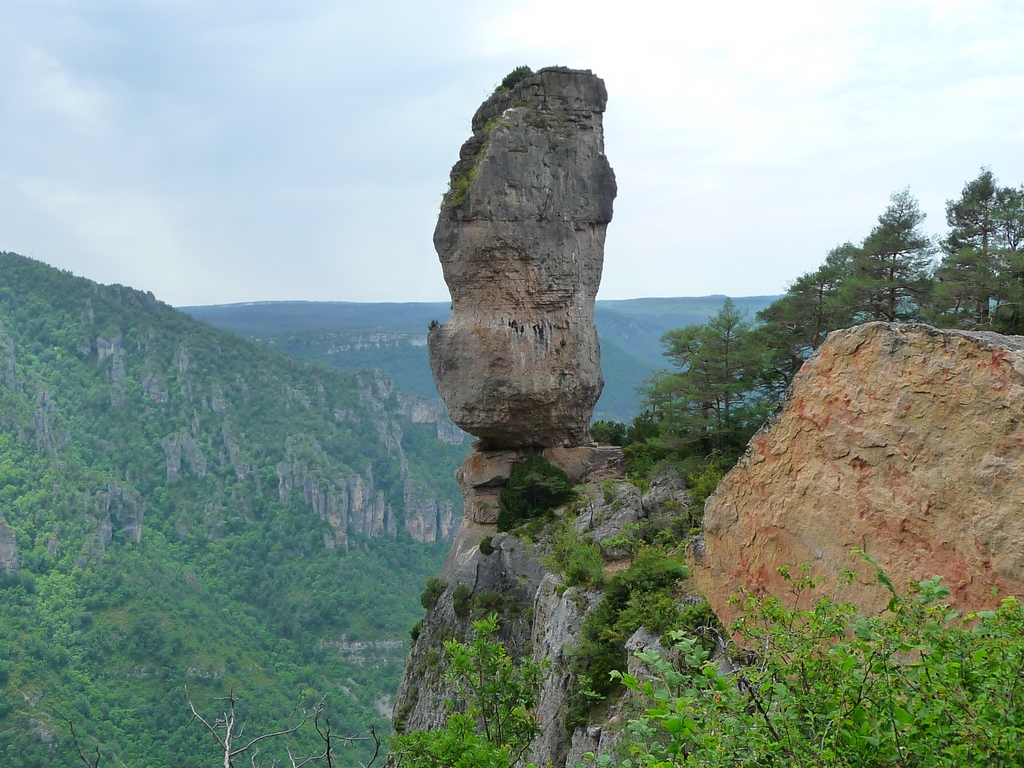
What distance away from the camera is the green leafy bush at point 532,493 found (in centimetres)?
2789

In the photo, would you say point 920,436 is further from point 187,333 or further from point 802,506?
point 187,333

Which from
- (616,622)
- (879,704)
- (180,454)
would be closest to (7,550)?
(180,454)

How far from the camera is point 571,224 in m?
29.1

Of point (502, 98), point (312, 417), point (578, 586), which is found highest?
point (502, 98)

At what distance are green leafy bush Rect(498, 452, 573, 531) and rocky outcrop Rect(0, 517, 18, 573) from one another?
187 feet

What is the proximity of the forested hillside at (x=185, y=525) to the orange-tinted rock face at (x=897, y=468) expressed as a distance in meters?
44.5

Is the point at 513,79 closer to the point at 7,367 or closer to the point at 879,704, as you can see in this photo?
the point at 879,704

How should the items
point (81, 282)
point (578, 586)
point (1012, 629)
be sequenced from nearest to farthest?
point (1012, 629) < point (578, 586) < point (81, 282)

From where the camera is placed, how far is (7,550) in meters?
69.1

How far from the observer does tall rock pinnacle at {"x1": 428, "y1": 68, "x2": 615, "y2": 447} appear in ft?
92.1

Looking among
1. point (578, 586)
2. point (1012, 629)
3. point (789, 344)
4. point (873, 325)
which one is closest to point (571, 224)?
point (789, 344)

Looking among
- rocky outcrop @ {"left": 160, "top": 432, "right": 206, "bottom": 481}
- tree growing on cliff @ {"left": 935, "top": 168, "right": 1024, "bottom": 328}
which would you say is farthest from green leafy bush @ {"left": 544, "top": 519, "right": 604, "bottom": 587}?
rocky outcrop @ {"left": 160, "top": 432, "right": 206, "bottom": 481}

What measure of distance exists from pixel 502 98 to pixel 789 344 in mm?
12847

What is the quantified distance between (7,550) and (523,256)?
200 feet
